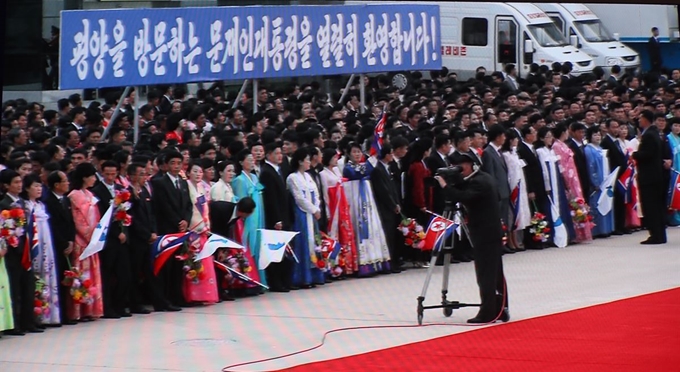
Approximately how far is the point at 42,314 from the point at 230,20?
6.35 m

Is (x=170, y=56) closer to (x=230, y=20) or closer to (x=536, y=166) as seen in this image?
(x=230, y=20)

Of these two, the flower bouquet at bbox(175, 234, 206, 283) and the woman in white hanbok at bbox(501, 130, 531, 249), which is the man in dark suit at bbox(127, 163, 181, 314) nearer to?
the flower bouquet at bbox(175, 234, 206, 283)

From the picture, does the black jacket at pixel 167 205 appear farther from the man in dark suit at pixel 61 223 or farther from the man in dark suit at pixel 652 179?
the man in dark suit at pixel 652 179

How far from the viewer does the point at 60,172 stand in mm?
11805

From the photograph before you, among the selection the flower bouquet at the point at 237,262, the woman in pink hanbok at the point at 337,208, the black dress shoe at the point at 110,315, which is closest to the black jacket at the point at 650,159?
the woman in pink hanbok at the point at 337,208

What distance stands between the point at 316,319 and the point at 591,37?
69.2 ft

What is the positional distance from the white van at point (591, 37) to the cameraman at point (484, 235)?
64.5ft

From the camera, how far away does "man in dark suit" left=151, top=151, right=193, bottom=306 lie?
498 inches

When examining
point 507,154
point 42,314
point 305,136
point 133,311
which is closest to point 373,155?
point 305,136

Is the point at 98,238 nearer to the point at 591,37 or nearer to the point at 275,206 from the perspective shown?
the point at 275,206

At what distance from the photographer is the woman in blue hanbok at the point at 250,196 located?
44.3ft

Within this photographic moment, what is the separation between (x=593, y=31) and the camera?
105 ft

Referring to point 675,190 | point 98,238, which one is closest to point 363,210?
point 98,238

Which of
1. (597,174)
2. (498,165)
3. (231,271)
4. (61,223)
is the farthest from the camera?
(597,174)
